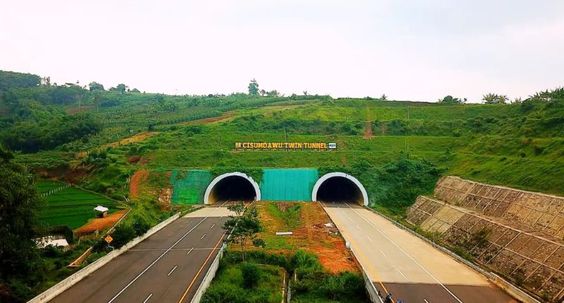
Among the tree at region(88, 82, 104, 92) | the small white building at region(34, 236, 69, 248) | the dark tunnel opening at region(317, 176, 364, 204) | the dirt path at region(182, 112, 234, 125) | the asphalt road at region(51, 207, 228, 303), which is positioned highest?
the tree at region(88, 82, 104, 92)

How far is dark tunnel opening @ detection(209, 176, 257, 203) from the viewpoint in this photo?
60306 millimetres

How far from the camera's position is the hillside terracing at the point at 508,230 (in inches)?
968

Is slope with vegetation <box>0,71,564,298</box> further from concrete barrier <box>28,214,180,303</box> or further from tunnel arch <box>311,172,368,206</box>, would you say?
tunnel arch <box>311,172,368,206</box>

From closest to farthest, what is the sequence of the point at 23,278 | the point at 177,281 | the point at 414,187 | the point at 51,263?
1. the point at 23,278
2. the point at 177,281
3. the point at 51,263
4. the point at 414,187

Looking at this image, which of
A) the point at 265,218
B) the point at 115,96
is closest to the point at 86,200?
the point at 265,218

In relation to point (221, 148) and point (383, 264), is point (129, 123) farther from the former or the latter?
point (383, 264)

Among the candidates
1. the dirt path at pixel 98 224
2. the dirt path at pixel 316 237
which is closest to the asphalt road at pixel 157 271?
the dirt path at pixel 98 224

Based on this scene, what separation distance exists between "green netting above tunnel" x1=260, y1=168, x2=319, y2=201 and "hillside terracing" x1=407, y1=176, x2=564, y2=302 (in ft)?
46.9

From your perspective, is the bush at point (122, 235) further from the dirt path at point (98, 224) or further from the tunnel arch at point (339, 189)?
the tunnel arch at point (339, 189)

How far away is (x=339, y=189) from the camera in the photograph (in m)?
65.3

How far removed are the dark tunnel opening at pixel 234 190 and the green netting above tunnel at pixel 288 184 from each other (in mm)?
5163

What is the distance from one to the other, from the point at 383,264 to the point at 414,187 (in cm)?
2617

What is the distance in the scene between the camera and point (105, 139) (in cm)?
7381

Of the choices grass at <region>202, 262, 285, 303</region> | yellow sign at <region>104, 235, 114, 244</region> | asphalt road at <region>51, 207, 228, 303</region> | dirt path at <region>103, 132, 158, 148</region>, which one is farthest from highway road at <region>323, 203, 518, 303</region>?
dirt path at <region>103, 132, 158, 148</region>
